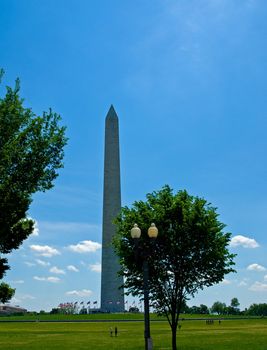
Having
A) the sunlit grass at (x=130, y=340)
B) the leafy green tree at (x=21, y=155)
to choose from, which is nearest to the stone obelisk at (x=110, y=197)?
the sunlit grass at (x=130, y=340)

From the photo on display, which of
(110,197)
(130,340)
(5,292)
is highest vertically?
(110,197)

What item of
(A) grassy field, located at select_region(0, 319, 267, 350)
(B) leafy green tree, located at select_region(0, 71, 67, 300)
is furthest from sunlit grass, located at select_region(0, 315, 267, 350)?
(B) leafy green tree, located at select_region(0, 71, 67, 300)

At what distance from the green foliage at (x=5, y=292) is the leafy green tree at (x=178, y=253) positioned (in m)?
7.12

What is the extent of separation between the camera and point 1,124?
20.0m

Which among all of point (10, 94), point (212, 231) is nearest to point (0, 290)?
point (10, 94)

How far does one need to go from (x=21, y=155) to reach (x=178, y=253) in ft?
38.4

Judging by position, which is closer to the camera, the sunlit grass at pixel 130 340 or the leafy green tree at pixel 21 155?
the leafy green tree at pixel 21 155

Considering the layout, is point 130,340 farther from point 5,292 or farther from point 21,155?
point 21,155

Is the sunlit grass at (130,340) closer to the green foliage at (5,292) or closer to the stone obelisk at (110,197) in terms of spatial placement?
the green foliage at (5,292)

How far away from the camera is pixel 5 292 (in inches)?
981

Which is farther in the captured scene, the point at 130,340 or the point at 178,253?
the point at 130,340

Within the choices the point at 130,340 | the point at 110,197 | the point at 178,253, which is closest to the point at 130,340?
the point at 130,340

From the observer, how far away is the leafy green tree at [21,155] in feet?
65.6

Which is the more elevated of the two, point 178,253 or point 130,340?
point 178,253
